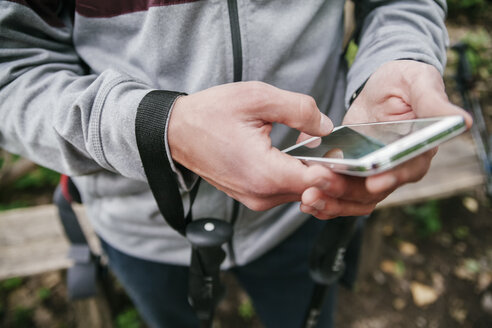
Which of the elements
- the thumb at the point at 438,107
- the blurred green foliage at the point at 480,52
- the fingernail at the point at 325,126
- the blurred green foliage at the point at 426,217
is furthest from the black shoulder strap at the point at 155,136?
the blurred green foliage at the point at 480,52

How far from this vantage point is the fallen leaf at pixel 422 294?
2.34 meters

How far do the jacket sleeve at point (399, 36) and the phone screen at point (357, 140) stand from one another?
0.26 meters

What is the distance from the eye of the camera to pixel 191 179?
84 cm

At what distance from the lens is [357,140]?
2.18 feet

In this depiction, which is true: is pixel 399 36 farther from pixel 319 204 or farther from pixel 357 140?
pixel 319 204

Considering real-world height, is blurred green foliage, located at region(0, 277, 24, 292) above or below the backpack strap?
below

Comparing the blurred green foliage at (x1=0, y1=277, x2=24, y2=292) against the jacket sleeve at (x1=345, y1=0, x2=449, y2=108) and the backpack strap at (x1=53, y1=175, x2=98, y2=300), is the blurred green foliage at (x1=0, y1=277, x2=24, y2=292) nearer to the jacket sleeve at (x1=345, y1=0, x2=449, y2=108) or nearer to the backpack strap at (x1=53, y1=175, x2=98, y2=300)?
the backpack strap at (x1=53, y1=175, x2=98, y2=300)

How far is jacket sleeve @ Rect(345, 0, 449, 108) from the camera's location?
0.86 metres

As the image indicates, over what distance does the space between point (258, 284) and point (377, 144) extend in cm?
96

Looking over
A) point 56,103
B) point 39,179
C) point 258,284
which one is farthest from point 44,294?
point 56,103

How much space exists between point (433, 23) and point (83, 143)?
971 millimetres

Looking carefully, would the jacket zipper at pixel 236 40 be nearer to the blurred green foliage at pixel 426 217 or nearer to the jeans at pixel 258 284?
the jeans at pixel 258 284

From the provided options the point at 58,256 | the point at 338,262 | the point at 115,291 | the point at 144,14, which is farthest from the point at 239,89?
the point at 115,291

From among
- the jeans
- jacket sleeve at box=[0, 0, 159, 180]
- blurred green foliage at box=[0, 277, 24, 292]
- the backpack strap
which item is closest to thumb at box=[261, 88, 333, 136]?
jacket sleeve at box=[0, 0, 159, 180]
